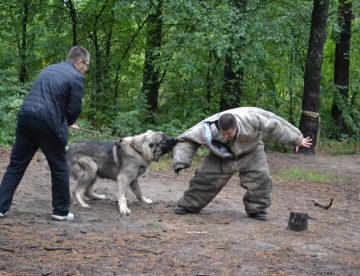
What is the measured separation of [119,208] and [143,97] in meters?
8.77

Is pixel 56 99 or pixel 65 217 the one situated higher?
pixel 56 99

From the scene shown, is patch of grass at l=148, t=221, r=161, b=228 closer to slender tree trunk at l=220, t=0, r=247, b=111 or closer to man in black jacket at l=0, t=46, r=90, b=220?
man in black jacket at l=0, t=46, r=90, b=220

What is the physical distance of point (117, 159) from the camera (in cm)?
729

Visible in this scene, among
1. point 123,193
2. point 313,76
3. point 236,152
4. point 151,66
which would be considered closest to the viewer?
point 236,152

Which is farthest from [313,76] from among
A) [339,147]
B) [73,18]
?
[73,18]

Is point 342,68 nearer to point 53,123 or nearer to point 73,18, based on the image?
point 73,18

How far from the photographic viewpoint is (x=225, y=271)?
14.9 feet

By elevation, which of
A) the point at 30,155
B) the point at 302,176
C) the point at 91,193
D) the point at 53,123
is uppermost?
the point at 53,123

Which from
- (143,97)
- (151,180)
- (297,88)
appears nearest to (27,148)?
(151,180)

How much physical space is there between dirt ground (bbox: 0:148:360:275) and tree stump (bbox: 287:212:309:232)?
0.08 m

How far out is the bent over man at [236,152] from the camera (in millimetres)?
6641

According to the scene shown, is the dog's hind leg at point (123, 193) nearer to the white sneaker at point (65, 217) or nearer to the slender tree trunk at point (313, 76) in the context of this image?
the white sneaker at point (65, 217)

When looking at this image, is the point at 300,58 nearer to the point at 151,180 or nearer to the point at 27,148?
the point at 151,180

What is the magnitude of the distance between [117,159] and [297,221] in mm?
2570
